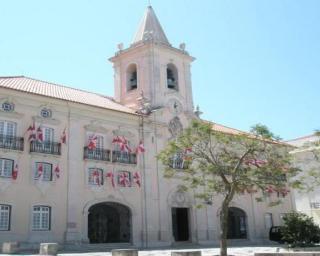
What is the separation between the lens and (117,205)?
31188mm

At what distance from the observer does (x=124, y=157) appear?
102ft

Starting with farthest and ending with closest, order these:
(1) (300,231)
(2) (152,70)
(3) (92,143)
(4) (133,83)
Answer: (4) (133,83) → (2) (152,70) → (3) (92,143) → (1) (300,231)

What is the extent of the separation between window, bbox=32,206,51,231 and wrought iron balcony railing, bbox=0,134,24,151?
3839 mm

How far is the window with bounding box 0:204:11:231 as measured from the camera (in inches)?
974

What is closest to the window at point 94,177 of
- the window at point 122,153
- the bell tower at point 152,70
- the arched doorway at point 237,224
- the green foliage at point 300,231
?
the window at point 122,153

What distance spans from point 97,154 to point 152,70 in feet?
31.7

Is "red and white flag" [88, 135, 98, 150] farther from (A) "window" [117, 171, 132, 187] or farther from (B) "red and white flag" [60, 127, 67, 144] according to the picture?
(A) "window" [117, 171, 132, 187]

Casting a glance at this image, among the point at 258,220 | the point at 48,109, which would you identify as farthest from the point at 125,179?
the point at 258,220

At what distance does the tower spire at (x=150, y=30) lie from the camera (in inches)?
1465

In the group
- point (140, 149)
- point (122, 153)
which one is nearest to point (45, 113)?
point (122, 153)

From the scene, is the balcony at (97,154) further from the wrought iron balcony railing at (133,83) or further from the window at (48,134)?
the wrought iron balcony railing at (133,83)

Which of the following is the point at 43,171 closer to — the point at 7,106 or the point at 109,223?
the point at 7,106

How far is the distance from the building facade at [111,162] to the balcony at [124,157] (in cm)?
8

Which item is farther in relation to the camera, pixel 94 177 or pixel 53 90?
pixel 53 90
